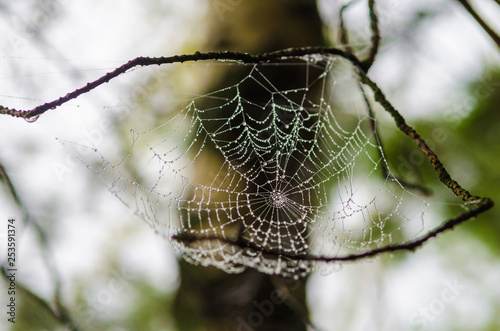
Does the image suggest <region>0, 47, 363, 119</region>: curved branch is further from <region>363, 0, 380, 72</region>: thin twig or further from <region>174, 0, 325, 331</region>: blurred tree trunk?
<region>174, 0, 325, 331</region>: blurred tree trunk

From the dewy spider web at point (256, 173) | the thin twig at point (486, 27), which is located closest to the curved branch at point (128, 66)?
the thin twig at point (486, 27)

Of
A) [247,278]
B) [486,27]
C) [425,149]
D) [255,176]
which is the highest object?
[255,176]

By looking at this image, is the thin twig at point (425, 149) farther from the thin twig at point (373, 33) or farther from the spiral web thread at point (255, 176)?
the spiral web thread at point (255, 176)

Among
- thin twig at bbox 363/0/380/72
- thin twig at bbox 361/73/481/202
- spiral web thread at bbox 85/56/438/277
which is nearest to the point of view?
thin twig at bbox 361/73/481/202

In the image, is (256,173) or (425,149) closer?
(425,149)

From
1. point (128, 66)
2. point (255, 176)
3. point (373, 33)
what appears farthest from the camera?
point (255, 176)

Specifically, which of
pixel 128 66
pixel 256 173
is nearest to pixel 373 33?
pixel 128 66

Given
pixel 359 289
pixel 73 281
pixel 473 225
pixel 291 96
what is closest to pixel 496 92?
pixel 473 225

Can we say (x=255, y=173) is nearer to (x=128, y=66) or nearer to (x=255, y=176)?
(x=255, y=176)

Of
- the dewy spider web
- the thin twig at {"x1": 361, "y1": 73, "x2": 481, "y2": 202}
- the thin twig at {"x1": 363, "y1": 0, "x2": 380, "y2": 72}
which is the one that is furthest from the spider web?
the thin twig at {"x1": 361, "y1": 73, "x2": 481, "y2": 202}
